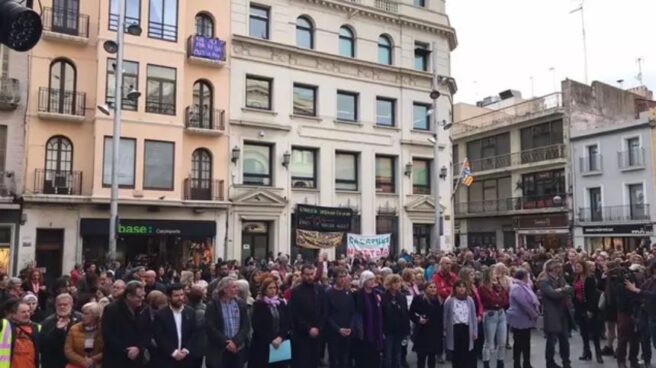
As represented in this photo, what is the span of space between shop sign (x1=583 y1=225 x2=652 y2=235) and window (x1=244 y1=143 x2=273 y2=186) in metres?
22.1

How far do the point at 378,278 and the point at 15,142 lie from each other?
15554 mm

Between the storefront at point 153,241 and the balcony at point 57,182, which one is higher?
the balcony at point 57,182

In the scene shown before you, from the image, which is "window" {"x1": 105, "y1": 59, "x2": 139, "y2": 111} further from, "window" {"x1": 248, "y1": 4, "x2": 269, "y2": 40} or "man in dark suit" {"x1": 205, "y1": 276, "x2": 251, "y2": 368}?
"man in dark suit" {"x1": 205, "y1": 276, "x2": 251, "y2": 368}

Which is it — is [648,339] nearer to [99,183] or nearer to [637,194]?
[99,183]

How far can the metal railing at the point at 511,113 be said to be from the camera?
1522 inches

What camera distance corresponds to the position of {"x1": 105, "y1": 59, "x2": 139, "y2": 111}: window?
68.9 feet

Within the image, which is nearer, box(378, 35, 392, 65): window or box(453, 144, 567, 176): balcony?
box(378, 35, 392, 65): window

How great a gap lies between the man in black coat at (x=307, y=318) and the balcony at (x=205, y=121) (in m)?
14.7

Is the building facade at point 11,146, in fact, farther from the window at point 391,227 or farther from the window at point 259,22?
the window at point 391,227

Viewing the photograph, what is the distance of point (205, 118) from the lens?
23219mm

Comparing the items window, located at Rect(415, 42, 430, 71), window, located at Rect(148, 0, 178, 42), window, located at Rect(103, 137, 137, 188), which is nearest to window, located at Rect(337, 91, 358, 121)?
window, located at Rect(415, 42, 430, 71)

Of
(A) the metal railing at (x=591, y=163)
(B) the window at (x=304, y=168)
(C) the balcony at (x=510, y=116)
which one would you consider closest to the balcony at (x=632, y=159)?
(A) the metal railing at (x=591, y=163)

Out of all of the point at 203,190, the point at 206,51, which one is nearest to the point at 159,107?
the point at 206,51

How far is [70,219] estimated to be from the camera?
20.2 metres
